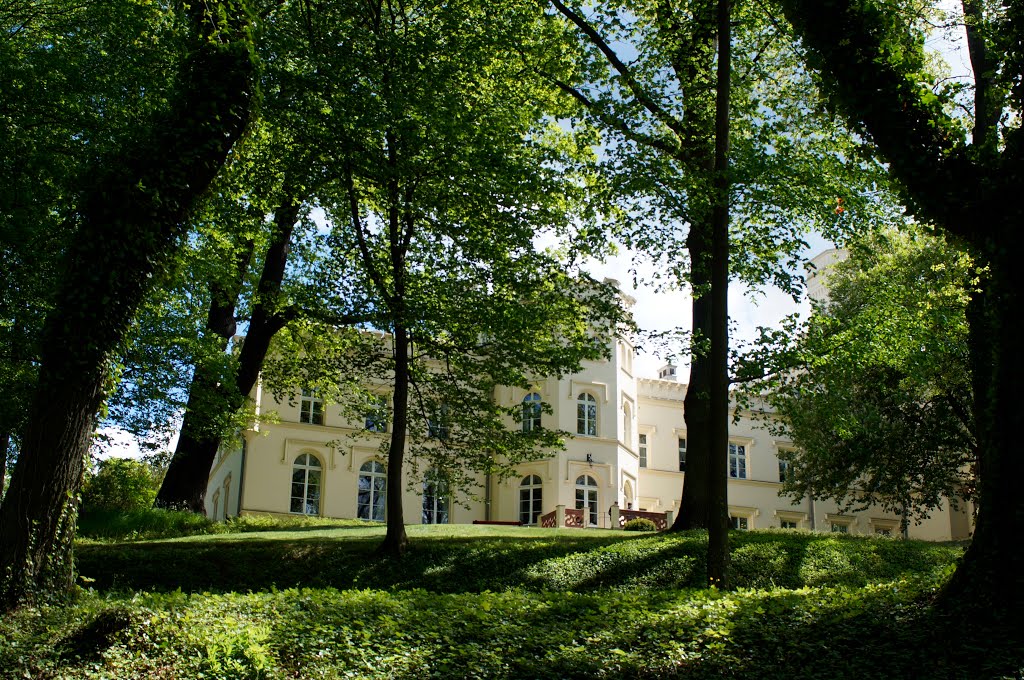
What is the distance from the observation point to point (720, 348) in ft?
39.5

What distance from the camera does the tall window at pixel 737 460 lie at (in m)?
42.4

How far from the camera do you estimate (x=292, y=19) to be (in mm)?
16812

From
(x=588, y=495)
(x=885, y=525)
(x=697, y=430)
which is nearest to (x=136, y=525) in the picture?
(x=697, y=430)

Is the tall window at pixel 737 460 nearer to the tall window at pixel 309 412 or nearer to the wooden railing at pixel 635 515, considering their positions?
the wooden railing at pixel 635 515

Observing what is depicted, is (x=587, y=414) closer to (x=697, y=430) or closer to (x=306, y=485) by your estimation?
(x=306, y=485)

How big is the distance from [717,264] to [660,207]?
4.60m

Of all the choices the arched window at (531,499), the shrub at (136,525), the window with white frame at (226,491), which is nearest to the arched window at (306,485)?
the window with white frame at (226,491)

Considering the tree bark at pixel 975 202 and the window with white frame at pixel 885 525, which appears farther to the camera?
the window with white frame at pixel 885 525

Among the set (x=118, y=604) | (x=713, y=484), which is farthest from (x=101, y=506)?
(x=713, y=484)

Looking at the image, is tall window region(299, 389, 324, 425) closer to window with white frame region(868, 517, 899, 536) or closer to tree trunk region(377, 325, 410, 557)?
tree trunk region(377, 325, 410, 557)

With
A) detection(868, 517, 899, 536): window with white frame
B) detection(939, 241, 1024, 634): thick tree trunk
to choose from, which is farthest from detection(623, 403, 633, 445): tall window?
detection(939, 241, 1024, 634): thick tree trunk

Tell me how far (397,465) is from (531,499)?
1994 cm

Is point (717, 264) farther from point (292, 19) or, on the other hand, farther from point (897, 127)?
point (292, 19)

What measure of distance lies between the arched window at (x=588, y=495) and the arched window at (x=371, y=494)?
7752 millimetres
